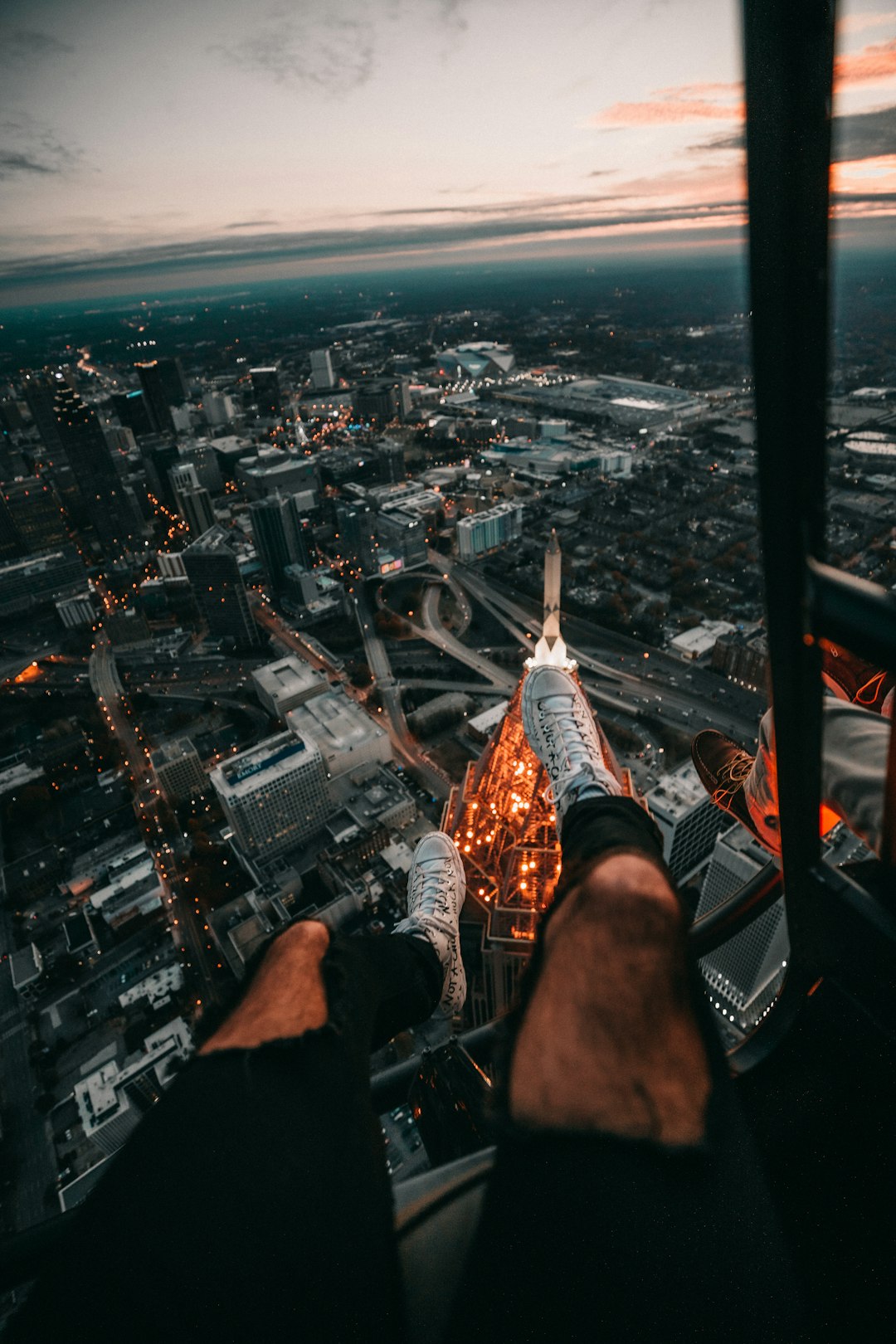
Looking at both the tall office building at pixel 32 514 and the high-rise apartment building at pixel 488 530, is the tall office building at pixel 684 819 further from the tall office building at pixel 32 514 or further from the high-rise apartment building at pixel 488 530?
the tall office building at pixel 32 514

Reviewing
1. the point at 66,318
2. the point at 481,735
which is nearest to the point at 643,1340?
the point at 481,735

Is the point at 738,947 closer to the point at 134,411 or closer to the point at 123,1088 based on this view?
the point at 123,1088

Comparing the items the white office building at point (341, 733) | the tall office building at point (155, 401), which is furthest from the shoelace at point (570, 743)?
the tall office building at point (155, 401)

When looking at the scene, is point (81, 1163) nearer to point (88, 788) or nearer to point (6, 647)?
point (88, 788)

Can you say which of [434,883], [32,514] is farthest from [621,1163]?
[32,514]

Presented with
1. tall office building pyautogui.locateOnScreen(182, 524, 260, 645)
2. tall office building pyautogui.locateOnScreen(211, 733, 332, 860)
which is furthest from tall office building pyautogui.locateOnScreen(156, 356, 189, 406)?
tall office building pyautogui.locateOnScreen(211, 733, 332, 860)

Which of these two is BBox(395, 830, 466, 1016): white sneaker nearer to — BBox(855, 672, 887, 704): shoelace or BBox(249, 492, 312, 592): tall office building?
BBox(855, 672, 887, 704): shoelace

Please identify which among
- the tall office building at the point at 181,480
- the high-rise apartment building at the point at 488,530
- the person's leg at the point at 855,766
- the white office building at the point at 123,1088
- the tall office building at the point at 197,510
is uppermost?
the person's leg at the point at 855,766
